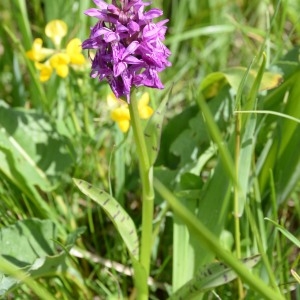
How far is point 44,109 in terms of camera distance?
1999 mm

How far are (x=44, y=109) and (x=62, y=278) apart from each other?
63 centimetres

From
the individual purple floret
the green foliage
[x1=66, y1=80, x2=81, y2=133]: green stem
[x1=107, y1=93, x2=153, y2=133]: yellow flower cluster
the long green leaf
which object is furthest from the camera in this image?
[x1=66, y1=80, x2=81, y2=133]: green stem

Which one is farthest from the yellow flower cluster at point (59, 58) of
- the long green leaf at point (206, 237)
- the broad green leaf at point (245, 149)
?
the long green leaf at point (206, 237)

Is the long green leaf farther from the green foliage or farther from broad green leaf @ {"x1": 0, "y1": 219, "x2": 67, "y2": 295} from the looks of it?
broad green leaf @ {"x1": 0, "y1": 219, "x2": 67, "y2": 295}

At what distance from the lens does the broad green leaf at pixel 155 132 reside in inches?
53.6

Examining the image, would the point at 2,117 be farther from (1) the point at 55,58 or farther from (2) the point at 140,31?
(2) the point at 140,31

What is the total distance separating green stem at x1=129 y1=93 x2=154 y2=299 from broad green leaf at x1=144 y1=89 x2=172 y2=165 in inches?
1.1

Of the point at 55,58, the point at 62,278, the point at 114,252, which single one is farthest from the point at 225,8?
the point at 62,278

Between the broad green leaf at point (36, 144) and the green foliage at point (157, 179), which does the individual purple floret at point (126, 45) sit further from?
the broad green leaf at point (36, 144)

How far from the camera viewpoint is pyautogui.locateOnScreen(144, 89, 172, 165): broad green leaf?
1360 millimetres

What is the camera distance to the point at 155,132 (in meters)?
1.36

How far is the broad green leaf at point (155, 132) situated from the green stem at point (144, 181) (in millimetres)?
29

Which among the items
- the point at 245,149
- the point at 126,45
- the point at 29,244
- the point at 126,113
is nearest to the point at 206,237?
the point at 126,45

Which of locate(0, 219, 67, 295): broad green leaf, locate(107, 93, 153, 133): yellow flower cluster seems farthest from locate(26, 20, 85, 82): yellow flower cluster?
locate(0, 219, 67, 295): broad green leaf
